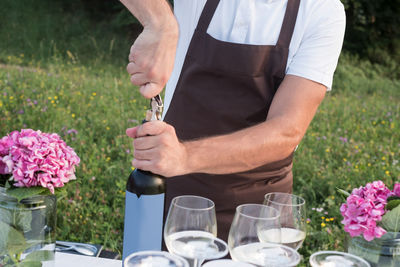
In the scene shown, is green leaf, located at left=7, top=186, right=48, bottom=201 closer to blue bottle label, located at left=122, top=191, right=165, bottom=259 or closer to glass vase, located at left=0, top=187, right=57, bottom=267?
glass vase, located at left=0, top=187, right=57, bottom=267

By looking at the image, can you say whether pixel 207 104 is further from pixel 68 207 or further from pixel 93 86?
pixel 93 86

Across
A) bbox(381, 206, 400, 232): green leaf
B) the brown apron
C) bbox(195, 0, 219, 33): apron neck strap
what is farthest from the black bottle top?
bbox(195, 0, 219, 33): apron neck strap

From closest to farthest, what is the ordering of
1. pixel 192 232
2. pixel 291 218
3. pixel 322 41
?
pixel 192 232 → pixel 291 218 → pixel 322 41

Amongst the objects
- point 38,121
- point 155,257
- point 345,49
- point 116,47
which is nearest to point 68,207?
point 38,121

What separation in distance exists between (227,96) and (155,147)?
76 cm

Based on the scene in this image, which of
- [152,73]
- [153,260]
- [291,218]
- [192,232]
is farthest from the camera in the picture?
[152,73]

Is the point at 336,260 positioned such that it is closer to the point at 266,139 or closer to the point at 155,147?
the point at 155,147

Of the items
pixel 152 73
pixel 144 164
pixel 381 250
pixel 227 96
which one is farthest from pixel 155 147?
pixel 227 96

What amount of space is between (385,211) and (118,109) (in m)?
4.73

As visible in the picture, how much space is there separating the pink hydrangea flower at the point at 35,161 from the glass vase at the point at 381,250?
2.38 feet

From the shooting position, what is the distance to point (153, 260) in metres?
1.06

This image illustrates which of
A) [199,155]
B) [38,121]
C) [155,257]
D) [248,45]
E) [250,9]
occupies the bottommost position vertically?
[38,121]

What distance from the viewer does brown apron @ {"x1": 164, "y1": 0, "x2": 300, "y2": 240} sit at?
203 cm

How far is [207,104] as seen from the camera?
204 centimetres
